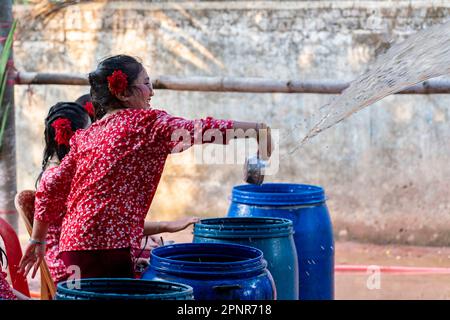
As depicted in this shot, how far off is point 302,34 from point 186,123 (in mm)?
5861

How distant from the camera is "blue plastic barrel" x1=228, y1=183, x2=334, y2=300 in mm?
4184

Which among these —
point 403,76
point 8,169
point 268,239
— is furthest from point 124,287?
point 8,169

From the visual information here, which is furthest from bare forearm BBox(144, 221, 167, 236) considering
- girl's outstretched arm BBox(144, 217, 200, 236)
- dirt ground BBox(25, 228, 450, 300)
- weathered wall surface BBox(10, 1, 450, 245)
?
weathered wall surface BBox(10, 1, 450, 245)

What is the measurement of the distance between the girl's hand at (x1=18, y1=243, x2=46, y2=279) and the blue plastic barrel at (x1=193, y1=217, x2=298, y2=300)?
63 cm

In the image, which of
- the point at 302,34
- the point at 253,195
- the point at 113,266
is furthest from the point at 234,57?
the point at 113,266

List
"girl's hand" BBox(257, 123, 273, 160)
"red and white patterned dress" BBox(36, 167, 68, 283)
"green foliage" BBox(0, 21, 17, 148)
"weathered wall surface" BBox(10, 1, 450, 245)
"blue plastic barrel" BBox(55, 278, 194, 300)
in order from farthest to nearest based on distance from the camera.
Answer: "weathered wall surface" BBox(10, 1, 450, 245) → "green foliage" BBox(0, 21, 17, 148) → "red and white patterned dress" BBox(36, 167, 68, 283) → "girl's hand" BBox(257, 123, 273, 160) → "blue plastic barrel" BBox(55, 278, 194, 300)

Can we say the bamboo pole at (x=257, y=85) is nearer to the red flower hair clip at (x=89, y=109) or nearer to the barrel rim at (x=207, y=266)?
the red flower hair clip at (x=89, y=109)

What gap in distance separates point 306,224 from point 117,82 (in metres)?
1.45

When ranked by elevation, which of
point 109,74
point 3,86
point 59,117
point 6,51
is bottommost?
point 59,117

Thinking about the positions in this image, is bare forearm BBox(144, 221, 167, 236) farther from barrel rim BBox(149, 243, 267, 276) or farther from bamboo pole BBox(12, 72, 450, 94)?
bamboo pole BBox(12, 72, 450, 94)

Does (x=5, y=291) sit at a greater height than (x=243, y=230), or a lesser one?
lesser

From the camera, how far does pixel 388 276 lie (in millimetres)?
7391

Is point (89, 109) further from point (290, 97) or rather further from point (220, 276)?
point (290, 97)

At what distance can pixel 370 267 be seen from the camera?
761 cm
